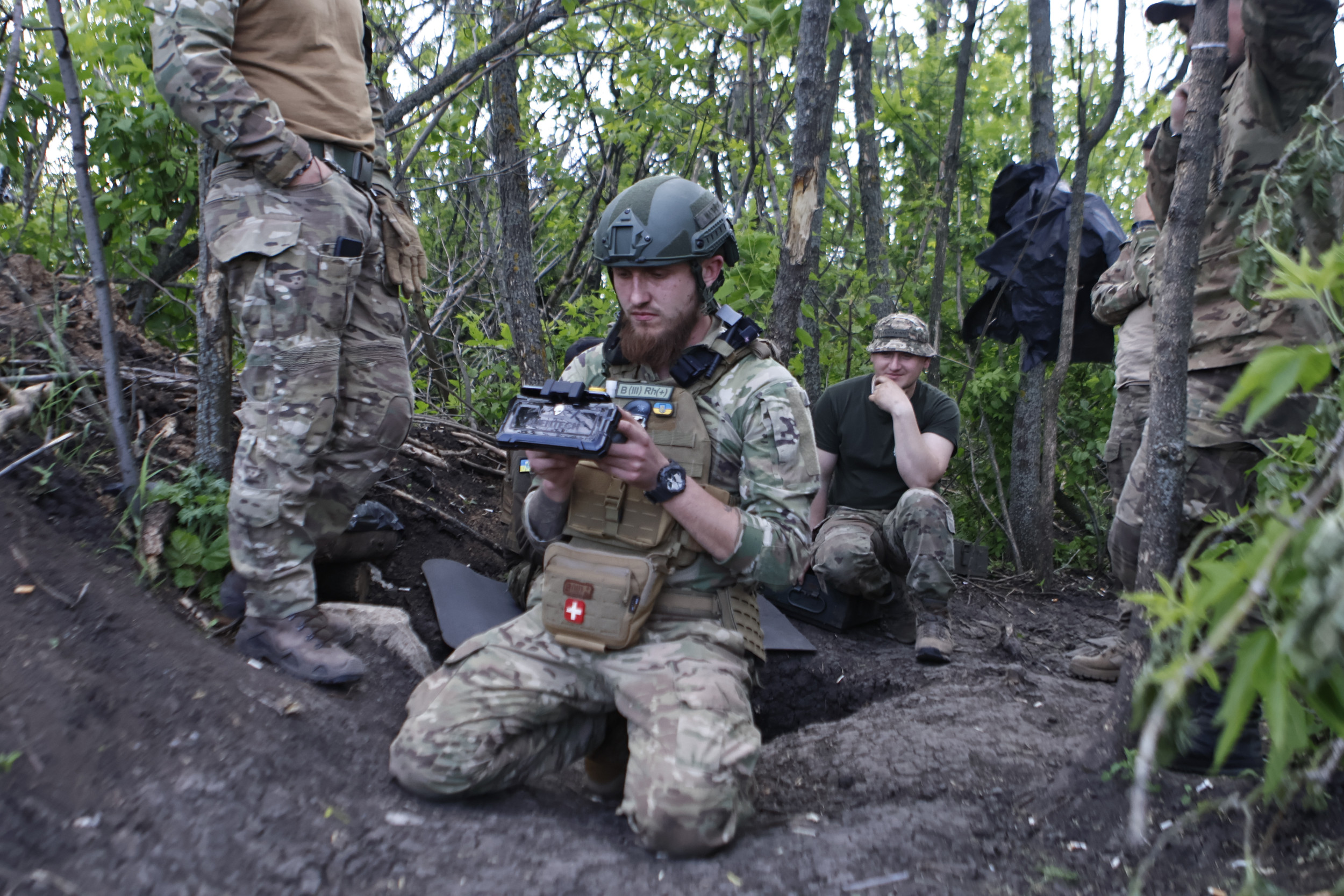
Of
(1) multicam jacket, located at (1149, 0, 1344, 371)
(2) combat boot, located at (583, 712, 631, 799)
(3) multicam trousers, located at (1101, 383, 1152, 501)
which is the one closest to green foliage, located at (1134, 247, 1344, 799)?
(1) multicam jacket, located at (1149, 0, 1344, 371)

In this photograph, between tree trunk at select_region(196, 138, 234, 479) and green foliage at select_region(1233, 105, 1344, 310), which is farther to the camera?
tree trunk at select_region(196, 138, 234, 479)

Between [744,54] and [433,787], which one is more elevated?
[744,54]

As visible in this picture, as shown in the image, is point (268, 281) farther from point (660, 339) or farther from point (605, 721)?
point (605, 721)

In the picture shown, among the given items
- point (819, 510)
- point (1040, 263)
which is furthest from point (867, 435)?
point (1040, 263)

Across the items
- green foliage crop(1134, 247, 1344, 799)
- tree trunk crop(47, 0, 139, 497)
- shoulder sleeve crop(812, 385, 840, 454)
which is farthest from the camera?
shoulder sleeve crop(812, 385, 840, 454)

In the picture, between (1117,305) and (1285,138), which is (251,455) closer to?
(1285,138)

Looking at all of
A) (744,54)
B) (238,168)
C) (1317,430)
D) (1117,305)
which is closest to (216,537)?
(238,168)

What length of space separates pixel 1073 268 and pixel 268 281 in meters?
4.16

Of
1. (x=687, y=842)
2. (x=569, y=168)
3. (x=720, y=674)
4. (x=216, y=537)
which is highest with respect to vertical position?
(x=569, y=168)

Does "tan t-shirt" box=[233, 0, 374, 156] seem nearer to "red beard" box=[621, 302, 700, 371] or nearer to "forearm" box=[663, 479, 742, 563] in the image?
"red beard" box=[621, 302, 700, 371]

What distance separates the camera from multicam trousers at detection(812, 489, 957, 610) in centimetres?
388

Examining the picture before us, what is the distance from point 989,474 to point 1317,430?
196 inches

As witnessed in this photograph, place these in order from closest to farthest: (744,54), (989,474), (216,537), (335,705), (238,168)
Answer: (335,705) → (238,168) → (216,537) → (989,474) → (744,54)

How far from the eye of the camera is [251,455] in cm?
268
